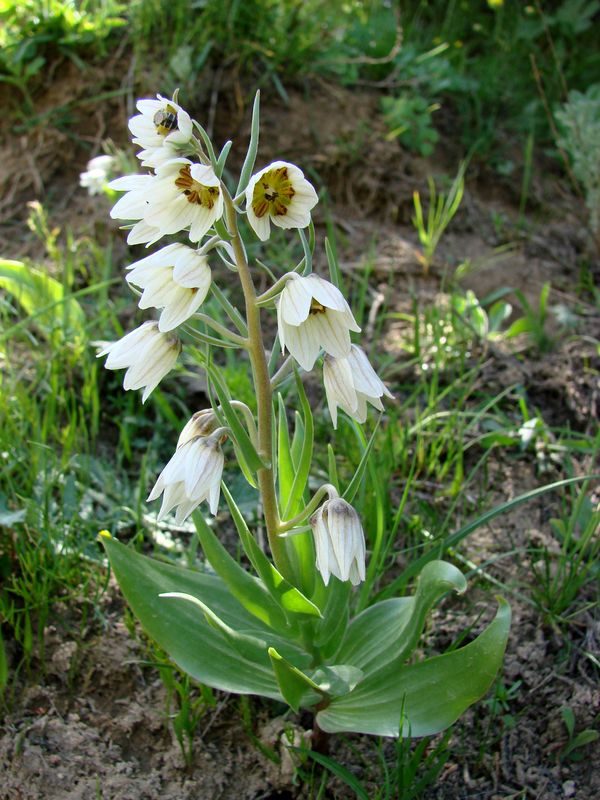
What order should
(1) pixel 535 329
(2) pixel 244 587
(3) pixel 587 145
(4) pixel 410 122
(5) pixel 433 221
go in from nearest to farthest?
Answer: (2) pixel 244 587 < (1) pixel 535 329 < (5) pixel 433 221 < (3) pixel 587 145 < (4) pixel 410 122

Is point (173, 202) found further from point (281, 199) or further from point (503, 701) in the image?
point (503, 701)

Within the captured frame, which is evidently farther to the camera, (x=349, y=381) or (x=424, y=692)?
(x=424, y=692)

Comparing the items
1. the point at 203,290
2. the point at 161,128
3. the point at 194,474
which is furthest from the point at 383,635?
the point at 161,128

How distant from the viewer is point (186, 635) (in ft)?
→ 6.29

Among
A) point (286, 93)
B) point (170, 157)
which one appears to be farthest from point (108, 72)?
point (170, 157)

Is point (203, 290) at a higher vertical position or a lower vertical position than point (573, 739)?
higher

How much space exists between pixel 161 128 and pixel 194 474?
63cm

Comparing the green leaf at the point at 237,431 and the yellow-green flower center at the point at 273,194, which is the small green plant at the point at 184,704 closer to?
the green leaf at the point at 237,431

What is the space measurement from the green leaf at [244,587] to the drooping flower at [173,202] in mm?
647

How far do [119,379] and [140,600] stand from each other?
1.27 meters

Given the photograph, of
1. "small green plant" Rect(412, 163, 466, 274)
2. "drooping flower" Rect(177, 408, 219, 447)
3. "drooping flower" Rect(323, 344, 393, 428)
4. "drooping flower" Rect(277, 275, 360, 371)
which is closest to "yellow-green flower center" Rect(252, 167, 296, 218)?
"drooping flower" Rect(277, 275, 360, 371)

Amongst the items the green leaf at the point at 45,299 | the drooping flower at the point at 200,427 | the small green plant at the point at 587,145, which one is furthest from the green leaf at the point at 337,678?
the small green plant at the point at 587,145

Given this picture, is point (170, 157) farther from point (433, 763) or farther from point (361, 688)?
point (433, 763)

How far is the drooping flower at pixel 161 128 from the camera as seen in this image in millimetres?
1510
